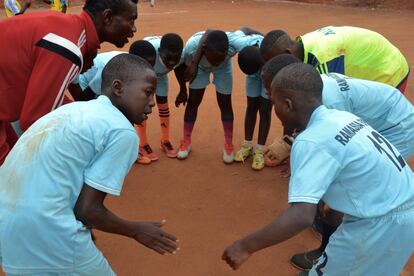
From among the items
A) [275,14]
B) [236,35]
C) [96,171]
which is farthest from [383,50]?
[275,14]

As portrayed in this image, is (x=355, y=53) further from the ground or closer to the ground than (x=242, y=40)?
further from the ground

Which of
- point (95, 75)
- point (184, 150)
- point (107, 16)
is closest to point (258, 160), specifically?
point (184, 150)

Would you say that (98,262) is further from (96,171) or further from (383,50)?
(383,50)

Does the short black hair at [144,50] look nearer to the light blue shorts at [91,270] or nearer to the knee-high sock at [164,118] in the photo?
the knee-high sock at [164,118]

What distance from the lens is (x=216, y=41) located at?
174 inches

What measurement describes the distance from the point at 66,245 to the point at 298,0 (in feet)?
56.7

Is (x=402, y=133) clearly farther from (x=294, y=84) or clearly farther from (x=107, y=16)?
(x=107, y=16)

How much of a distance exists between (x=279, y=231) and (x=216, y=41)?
2.74m

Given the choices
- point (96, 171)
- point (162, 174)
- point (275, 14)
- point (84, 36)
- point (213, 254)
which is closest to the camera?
point (96, 171)

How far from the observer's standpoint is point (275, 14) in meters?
14.6

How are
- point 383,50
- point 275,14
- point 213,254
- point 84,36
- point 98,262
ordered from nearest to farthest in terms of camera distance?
1. point 98,262
2. point 84,36
3. point 213,254
4. point 383,50
5. point 275,14

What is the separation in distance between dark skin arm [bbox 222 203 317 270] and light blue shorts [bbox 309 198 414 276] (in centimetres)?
38

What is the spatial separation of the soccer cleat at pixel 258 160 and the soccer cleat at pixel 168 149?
2.95ft

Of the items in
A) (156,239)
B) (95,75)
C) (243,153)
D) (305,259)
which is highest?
(156,239)
